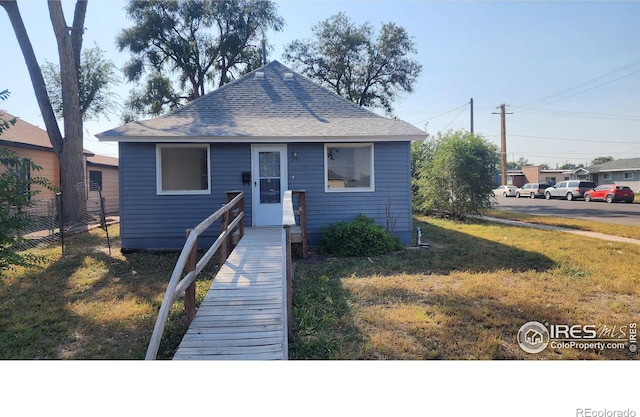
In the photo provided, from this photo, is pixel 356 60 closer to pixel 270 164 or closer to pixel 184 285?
pixel 270 164

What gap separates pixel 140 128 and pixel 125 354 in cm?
547

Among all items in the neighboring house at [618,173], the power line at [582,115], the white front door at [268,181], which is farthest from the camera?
the neighboring house at [618,173]

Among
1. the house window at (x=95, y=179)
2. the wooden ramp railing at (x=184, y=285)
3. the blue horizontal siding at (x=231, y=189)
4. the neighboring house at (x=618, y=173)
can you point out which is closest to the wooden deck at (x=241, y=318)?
the wooden ramp railing at (x=184, y=285)

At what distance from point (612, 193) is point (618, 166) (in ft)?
18.6

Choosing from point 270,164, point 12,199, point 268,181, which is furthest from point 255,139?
point 12,199

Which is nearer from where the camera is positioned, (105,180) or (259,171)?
(259,171)

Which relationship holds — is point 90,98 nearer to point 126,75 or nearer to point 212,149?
point 126,75

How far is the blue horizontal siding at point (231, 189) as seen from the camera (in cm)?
731

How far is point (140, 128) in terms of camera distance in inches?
288

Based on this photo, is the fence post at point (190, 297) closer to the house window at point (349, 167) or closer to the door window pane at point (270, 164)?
the door window pane at point (270, 164)

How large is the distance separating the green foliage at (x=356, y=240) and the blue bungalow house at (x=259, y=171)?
48cm

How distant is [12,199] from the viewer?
339 centimetres

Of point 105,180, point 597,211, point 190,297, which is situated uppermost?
point 105,180

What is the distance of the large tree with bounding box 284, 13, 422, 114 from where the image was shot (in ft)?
55.4
